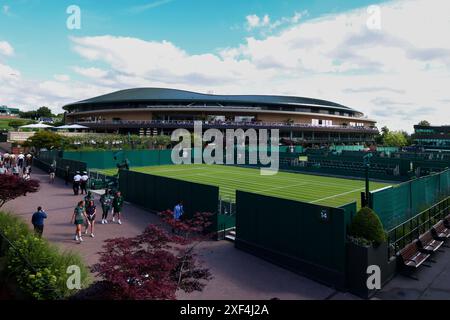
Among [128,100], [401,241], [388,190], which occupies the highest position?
[128,100]

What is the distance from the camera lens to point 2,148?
68.8 meters

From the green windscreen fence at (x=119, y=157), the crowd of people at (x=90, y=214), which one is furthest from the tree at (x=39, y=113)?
the crowd of people at (x=90, y=214)

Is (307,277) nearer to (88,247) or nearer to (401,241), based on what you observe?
(401,241)

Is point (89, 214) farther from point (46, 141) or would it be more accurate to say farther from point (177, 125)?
point (177, 125)

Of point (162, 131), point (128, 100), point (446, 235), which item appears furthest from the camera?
point (128, 100)

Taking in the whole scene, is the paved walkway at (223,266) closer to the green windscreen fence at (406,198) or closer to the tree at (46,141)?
the green windscreen fence at (406,198)

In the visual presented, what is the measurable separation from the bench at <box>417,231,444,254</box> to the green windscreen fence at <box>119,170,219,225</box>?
8183mm

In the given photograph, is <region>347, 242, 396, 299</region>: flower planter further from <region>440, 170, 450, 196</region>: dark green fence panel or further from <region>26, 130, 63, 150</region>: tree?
<region>26, 130, 63, 150</region>: tree

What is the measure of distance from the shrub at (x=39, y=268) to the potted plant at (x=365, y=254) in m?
7.71

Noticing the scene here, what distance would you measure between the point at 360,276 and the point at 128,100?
301 feet

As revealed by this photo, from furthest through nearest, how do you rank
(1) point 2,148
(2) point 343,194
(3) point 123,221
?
(1) point 2,148 → (2) point 343,194 → (3) point 123,221

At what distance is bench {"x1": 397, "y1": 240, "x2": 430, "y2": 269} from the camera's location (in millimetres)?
11664

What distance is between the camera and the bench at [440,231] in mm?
14472

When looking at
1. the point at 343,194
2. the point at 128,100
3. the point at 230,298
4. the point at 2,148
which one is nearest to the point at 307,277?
the point at 230,298
